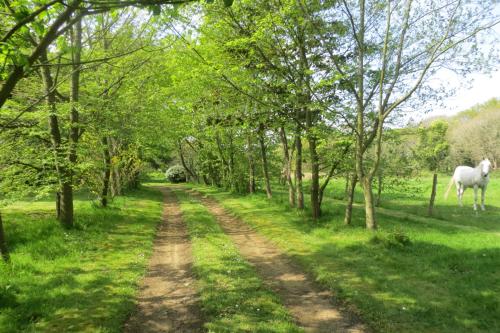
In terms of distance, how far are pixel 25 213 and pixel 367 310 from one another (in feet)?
56.6

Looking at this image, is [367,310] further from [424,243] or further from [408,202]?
[408,202]

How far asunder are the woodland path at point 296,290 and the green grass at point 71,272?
147 inches

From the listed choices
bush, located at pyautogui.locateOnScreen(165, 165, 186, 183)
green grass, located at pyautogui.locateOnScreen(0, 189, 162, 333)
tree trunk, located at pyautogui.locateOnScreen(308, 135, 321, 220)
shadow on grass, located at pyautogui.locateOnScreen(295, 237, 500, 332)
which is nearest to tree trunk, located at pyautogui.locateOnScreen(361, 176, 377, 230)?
shadow on grass, located at pyautogui.locateOnScreen(295, 237, 500, 332)

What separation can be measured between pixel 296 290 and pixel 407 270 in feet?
11.7

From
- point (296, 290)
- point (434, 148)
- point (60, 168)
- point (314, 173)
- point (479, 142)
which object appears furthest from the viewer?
point (479, 142)

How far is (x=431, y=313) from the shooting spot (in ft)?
24.5

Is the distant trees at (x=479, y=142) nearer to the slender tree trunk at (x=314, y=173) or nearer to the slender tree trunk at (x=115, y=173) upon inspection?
the slender tree trunk at (x=314, y=173)

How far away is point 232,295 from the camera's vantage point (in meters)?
8.50

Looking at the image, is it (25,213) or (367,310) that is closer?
(367,310)

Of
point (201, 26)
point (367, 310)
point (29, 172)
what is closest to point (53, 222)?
point (29, 172)

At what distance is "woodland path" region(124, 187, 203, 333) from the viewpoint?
729 cm

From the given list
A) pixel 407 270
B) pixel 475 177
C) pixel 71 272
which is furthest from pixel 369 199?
pixel 475 177

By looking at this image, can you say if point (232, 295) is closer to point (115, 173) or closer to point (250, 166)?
point (115, 173)

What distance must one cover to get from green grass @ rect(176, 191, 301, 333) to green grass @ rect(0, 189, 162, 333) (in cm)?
190
